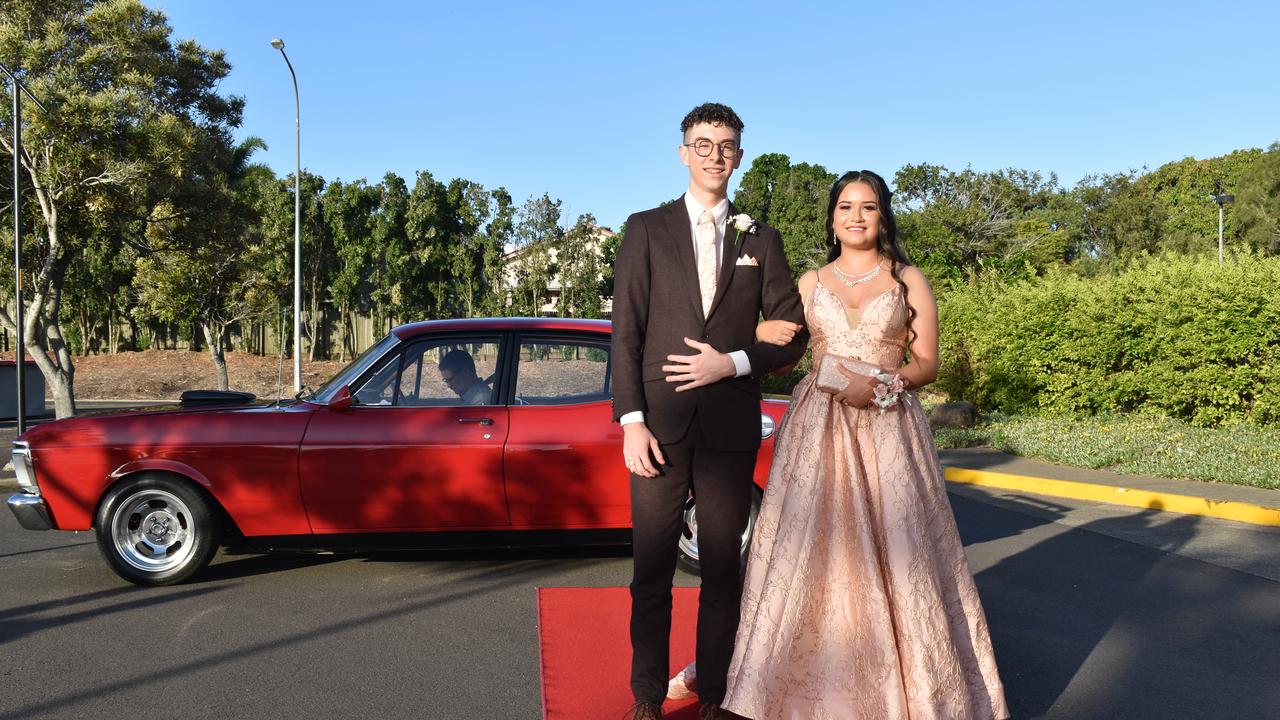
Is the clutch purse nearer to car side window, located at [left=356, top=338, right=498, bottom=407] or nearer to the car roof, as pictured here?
the car roof

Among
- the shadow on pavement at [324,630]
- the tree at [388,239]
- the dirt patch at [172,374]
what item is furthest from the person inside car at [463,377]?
the tree at [388,239]

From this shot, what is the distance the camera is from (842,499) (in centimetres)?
343

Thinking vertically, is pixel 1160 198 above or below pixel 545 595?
above

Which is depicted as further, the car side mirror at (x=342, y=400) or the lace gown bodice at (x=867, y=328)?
the car side mirror at (x=342, y=400)

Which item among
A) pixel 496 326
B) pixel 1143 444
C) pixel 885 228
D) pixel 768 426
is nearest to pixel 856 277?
pixel 885 228

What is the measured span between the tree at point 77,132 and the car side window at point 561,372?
1335 centimetres

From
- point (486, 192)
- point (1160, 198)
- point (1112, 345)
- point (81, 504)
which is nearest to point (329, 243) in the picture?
point (486, 192)

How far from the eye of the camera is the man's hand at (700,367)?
128 inches

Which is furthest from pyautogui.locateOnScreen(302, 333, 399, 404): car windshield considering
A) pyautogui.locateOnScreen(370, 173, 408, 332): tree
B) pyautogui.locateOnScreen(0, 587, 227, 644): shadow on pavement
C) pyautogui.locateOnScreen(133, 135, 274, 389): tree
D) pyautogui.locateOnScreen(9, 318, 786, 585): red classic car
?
pyautogui.locateOnScreen(370, 173, 408, 332): tree

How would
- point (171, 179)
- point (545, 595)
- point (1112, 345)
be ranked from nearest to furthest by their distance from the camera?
point (545, 595)
point (1112, 345)
point (171, 179)

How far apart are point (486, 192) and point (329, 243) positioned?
7006 mm

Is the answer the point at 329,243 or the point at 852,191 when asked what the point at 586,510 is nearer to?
the point at 852,191

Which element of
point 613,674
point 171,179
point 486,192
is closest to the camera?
point 613,674

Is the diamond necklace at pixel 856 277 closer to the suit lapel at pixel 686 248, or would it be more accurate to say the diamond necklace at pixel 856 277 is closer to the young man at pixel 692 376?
the young man at pixel 692 376
